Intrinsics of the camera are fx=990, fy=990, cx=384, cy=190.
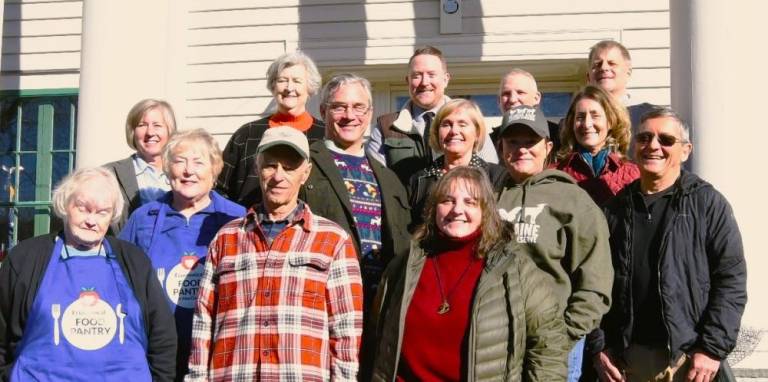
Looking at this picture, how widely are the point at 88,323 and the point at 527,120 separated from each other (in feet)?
6.47

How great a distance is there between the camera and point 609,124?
15.3 ft

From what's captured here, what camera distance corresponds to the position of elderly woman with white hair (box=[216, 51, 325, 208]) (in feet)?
16.4

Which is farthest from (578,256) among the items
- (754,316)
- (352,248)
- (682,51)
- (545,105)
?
(545,105)

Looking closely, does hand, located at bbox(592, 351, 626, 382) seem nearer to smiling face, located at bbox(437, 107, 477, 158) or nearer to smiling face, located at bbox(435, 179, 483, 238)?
smiling face, located at bbox(435, 179, 483, 238)

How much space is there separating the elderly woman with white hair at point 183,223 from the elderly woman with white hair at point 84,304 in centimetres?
16

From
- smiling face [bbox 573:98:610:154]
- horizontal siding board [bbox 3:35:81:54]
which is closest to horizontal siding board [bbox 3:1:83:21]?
horizontal siding board [bbox 3:35:81:54]

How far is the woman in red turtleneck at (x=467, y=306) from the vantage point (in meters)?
3.61

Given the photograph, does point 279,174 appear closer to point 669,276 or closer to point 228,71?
point 669,276

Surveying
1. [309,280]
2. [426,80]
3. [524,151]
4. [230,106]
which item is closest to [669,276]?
[524,151]

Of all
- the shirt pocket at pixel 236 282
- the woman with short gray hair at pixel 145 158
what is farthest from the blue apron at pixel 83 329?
the woman with short gray hair at pixel 145 158

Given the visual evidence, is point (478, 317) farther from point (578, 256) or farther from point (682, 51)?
point (682, 51)

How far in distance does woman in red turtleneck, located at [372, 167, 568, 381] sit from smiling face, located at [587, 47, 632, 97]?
6.15ft

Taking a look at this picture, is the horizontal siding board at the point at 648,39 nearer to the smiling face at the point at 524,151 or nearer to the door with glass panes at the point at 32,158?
the smiling face at the point at 524,151

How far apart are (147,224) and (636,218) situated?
2125mm
